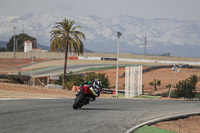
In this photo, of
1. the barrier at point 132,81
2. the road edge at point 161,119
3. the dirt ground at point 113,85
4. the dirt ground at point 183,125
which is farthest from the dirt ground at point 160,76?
the dirt ground at point 183,125

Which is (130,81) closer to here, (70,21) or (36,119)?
(70,21)

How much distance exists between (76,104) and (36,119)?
4549mm

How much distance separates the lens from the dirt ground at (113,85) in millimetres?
16688

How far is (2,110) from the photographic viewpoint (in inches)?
543

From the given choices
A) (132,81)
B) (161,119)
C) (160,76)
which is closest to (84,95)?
(161,119)

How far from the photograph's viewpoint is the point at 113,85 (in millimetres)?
76625

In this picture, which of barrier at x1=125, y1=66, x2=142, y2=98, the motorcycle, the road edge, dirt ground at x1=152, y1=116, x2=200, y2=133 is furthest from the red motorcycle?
barrier at x1=125, y1=66, x2=142, y2=98

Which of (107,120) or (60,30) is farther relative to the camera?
(60,30)

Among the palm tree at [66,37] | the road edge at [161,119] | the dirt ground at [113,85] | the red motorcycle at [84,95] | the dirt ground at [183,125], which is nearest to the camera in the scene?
the road edge at [161,119]

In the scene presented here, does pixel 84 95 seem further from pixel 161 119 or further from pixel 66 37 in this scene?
pixel 66 37

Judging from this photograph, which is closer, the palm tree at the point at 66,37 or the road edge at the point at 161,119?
the road edge at the point at 161,119

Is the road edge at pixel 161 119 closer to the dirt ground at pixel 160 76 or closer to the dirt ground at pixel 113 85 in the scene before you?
the dirt ground at pixel 113 85

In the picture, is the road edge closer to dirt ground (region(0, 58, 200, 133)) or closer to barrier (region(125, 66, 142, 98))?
dirt ground (region(0, 58, 200, 133))

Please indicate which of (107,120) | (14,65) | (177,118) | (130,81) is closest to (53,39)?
(130,81)
